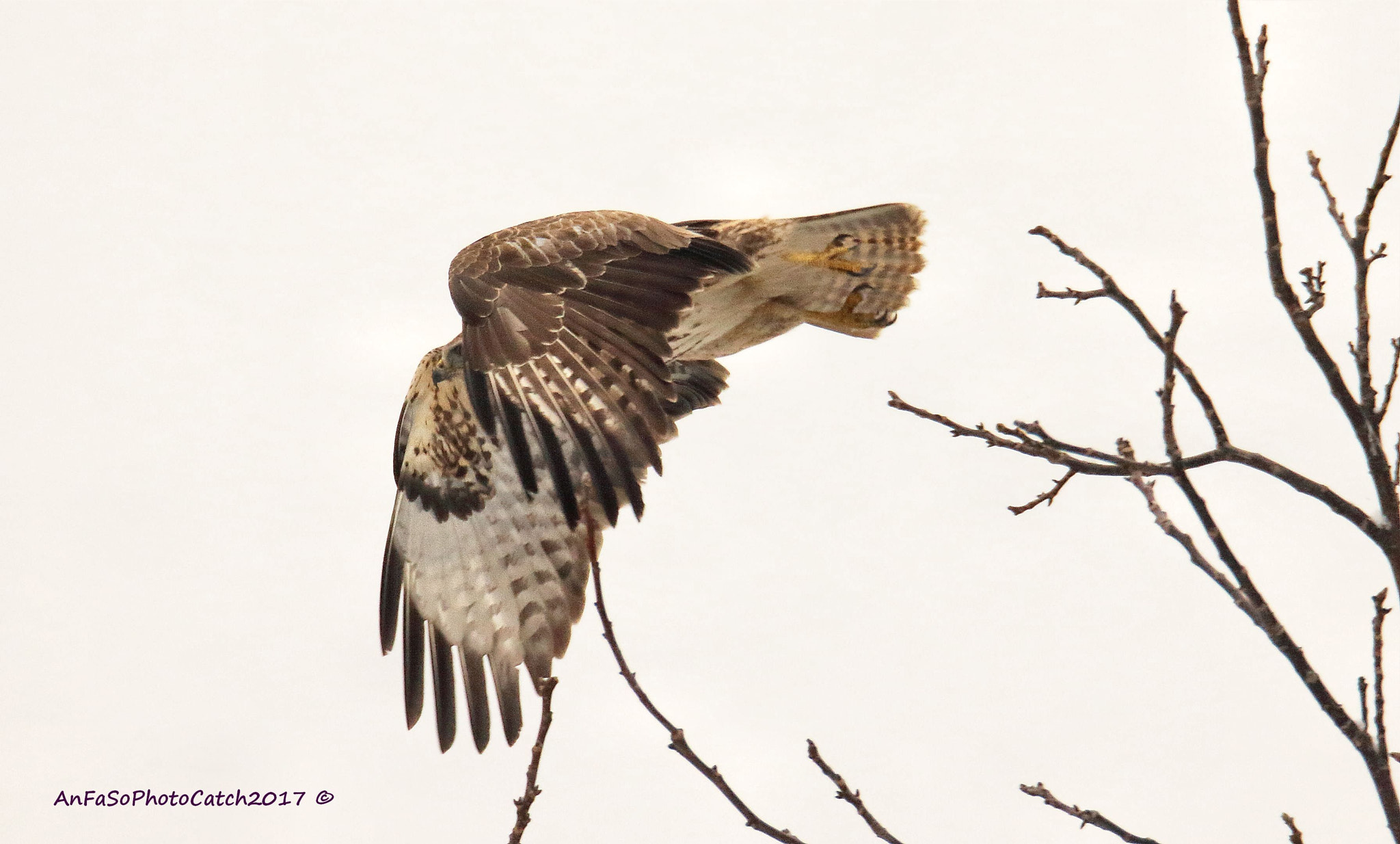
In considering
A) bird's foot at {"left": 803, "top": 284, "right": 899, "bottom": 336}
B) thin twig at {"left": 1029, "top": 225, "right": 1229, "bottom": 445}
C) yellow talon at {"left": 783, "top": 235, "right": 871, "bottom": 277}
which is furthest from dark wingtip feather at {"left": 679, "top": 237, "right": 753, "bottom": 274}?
thin twig at {"left": 1029, "top": 225, "right": 1229, "bottom": 445}

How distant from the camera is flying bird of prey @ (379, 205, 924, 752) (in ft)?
13.7

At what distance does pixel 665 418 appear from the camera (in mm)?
3764

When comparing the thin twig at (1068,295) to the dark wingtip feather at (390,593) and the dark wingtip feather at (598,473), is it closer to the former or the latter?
the dark wingtip feather at (598,473)

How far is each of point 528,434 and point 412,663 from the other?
3.57ft

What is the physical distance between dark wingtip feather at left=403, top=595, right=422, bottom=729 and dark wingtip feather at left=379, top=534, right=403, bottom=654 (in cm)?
5

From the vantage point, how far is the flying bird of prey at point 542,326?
4180 mm

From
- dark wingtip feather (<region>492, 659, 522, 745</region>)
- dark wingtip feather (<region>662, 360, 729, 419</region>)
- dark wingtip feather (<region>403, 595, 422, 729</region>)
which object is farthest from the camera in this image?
dark wingtip feather (<region>662, 360, 729, 419</region>)

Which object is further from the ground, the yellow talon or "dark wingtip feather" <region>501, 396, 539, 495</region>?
the yellow talon

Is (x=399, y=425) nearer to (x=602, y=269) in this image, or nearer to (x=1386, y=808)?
(x=602, y=269)

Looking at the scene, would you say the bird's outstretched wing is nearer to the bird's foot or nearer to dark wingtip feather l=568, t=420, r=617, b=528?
dark wingtip feather l=568, t=420, r=617, b=528

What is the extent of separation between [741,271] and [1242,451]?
3014mm

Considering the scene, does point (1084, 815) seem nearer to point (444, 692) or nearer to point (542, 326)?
point (542, 326)

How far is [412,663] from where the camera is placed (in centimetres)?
570

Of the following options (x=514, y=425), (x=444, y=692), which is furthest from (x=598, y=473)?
(x=444, y=692)
